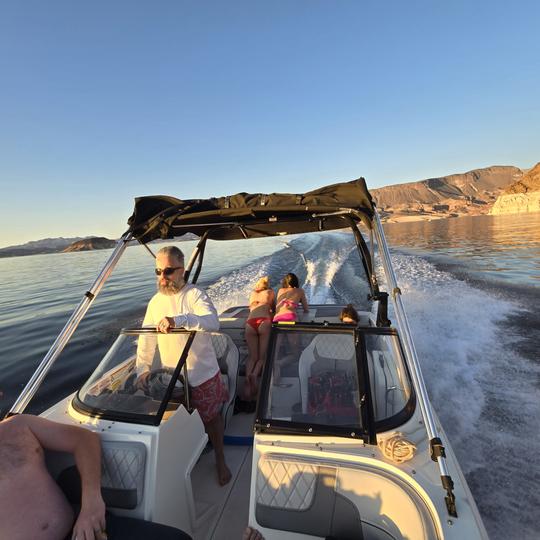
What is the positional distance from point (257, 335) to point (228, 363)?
3.21ft

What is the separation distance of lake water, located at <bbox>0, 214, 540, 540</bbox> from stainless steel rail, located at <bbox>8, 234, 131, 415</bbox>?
138 inches

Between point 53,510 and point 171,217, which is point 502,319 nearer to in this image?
point 171,217

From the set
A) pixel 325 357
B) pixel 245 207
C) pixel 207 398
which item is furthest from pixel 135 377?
pixel 245 207

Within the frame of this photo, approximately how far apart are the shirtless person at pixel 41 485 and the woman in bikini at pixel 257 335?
2.11m

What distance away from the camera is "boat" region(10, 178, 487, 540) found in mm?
1577

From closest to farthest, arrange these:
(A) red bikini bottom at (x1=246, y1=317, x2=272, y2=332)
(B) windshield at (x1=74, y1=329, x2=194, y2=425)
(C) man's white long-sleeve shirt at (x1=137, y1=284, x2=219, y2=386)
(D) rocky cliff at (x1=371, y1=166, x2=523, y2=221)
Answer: (B) windshield at (x1=74, y1=329, x2=194, y2=425) → (C) man's white long-sleeve shirt at (x1=137, y1=284, x2=219, y2=386) → (A) red bikini bottom at (x1=246, y1=317, x2=272, y2=332) → (D) rocky cliff at (x1=371, y1=166, x2=523, y2=221)

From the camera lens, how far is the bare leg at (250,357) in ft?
11.9

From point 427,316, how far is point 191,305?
6832mm

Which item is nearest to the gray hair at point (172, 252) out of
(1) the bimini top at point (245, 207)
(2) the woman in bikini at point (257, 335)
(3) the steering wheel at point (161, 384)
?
(1) the bimini top at point (245, 207)

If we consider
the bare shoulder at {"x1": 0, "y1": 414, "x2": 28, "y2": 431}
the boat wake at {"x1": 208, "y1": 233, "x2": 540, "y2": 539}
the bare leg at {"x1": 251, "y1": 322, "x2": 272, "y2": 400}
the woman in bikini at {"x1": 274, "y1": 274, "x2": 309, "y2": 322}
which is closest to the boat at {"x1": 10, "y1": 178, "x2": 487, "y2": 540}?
the bare shoulder at {"x1": 0, "y1": 414, "x2": 28, "y2": 431}

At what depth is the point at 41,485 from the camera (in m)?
1.54

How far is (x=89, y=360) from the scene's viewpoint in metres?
6.70

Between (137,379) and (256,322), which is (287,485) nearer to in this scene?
(137,379)

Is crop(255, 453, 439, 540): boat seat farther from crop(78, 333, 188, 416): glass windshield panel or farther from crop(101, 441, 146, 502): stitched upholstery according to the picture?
crop(78, 333, 188, 416): glass windshield panel
